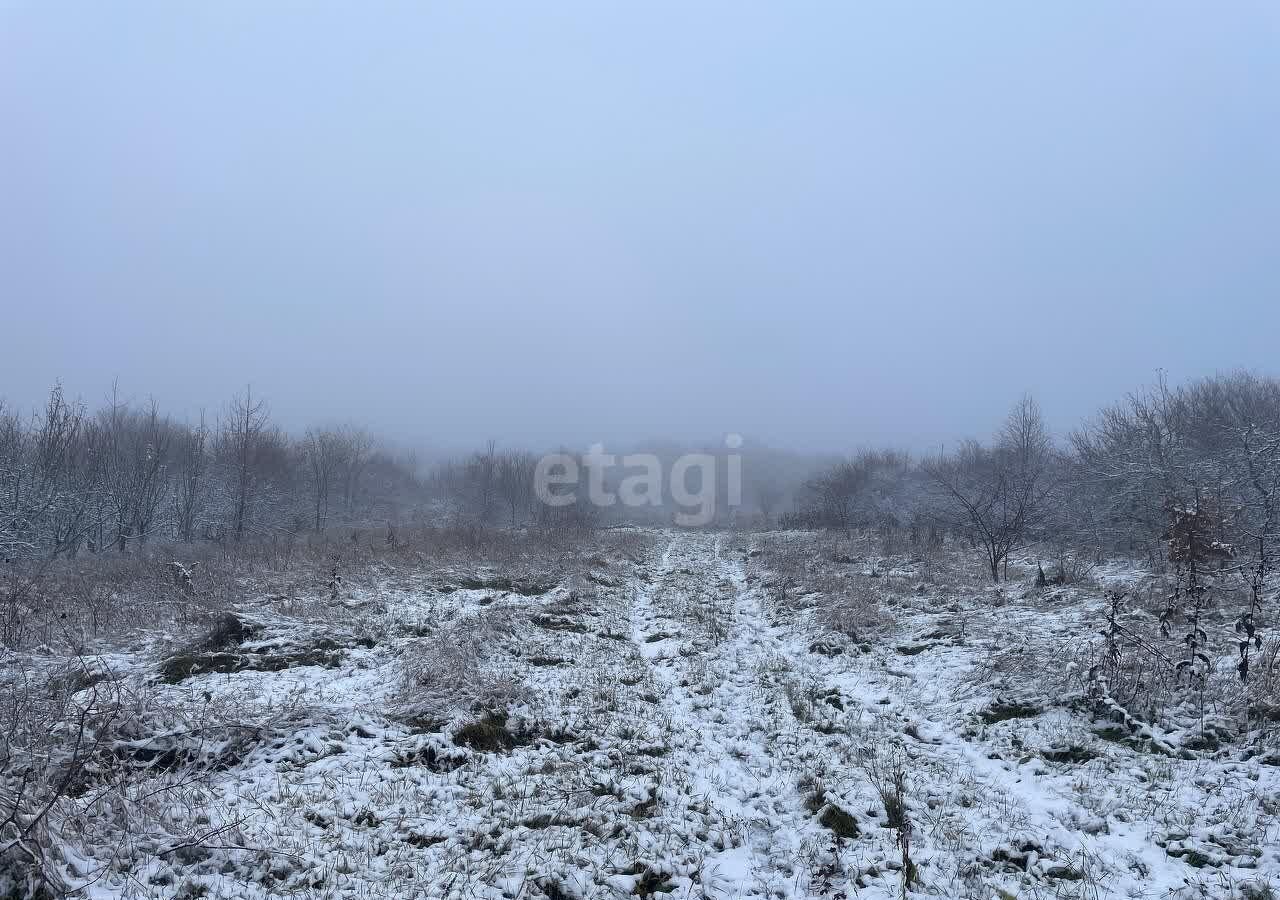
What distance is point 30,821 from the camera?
13.1 ft

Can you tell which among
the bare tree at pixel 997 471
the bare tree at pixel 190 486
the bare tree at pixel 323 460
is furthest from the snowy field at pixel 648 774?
the bare tree at pixel 323 460

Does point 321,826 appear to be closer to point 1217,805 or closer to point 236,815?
point 236,815

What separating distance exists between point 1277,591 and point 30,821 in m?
19.0

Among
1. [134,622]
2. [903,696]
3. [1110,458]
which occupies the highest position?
[1110,458]

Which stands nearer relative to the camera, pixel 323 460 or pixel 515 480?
pixel 323 460

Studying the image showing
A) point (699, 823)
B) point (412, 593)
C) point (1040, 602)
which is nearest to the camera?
point (699, 823)

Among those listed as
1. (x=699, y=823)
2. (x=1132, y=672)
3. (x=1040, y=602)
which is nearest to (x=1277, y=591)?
(x=1040, y=602)

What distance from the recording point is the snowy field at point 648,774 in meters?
4.63

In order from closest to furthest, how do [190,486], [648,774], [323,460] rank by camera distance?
[648,774] → [190,486] → [323,460]

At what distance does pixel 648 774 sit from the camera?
659cm

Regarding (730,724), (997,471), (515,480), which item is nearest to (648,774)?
(730,724)

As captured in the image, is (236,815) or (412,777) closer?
(236,815)

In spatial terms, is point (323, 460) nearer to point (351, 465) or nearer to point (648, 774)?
point (351, 465)

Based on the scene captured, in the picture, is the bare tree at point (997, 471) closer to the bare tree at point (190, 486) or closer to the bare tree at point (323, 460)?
the bare tree at point (190, 486)
